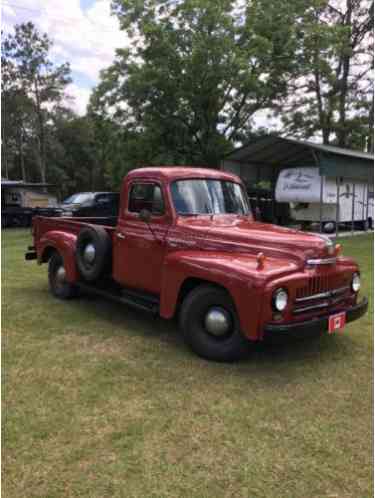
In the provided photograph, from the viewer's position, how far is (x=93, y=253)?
555 cm

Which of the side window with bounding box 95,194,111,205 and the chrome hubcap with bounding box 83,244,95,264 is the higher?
the side window with bounding box 95,194,111,205

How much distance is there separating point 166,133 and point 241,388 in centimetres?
1521

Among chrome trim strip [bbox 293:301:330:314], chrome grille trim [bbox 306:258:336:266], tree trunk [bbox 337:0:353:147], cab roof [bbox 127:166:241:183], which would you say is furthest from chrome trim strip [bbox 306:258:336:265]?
tree trunk [bbox 337:0:353:147]

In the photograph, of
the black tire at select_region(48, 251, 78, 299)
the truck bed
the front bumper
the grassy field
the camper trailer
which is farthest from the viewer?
the camper trailer

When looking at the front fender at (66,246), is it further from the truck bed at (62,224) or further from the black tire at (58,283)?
the black tire at (58,283)

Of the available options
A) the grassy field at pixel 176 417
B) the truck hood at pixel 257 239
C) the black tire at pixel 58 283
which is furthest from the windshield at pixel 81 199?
the truck hood at pixel 257 239

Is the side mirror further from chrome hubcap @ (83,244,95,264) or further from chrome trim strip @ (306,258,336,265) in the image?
chrome trim strip @ (306,258,336,265)

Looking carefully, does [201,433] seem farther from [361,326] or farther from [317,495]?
[361,326]

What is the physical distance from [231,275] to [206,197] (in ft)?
4.71

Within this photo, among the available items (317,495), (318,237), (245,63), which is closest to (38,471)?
(317,495)

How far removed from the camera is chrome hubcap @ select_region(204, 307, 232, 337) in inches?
159

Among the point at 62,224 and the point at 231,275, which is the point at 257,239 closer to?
the point at 231,275

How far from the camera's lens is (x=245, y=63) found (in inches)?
629

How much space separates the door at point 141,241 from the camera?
4762 mm
